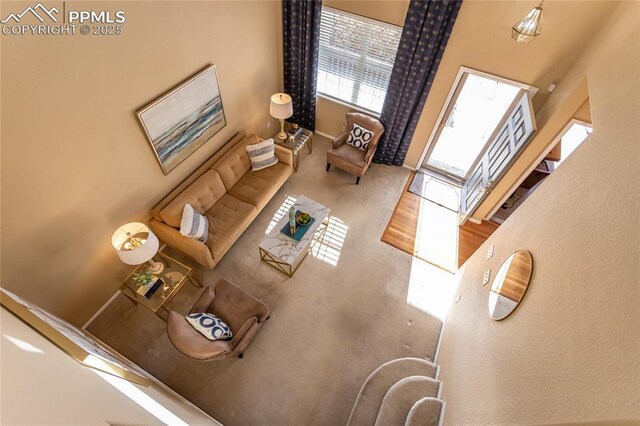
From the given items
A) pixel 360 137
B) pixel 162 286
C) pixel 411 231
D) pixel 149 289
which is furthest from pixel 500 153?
pixel 149 289

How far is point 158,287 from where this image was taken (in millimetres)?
3449

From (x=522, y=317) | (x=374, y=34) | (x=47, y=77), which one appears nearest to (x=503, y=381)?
(x=522, y=317)

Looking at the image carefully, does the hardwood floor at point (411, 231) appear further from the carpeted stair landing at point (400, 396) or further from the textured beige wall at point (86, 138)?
the textured beige wall at point (86, 138)

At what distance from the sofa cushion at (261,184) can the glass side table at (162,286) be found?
51.8 inches

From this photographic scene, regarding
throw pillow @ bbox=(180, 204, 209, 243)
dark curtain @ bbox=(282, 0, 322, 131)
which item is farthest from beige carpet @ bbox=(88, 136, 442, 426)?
dark curtain @ bbox=(282, 0, 322, 131)

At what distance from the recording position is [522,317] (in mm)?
2160

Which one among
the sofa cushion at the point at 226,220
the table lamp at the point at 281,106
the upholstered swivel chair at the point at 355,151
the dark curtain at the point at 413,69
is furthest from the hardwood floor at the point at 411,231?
the table lamp at the point at 281,106

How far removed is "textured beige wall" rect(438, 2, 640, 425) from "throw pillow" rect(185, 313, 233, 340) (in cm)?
222

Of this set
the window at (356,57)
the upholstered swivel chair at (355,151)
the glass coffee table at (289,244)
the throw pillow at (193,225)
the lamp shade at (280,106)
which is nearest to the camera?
the throw pillow at (193,225)

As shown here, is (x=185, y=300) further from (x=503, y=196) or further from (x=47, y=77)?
(x=503, y=196)

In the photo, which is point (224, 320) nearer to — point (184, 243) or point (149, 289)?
point (149, 289)

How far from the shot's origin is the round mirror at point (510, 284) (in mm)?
2330

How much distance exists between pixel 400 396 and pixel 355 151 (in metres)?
3.62

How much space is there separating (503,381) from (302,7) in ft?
16.2
